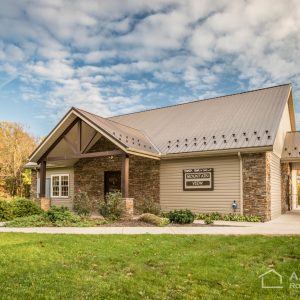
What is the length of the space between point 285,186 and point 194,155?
6763mm

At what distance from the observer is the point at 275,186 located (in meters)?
15.4

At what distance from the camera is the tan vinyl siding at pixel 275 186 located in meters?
14.5

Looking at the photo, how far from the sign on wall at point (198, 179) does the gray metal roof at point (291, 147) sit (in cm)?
429

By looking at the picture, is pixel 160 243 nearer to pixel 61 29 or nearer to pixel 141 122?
pixel 61 29

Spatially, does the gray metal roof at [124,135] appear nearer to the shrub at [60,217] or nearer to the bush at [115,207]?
the bush at [115,207]

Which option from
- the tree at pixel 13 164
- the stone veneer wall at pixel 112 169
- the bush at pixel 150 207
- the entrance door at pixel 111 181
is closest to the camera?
the bush at pixel 150 207

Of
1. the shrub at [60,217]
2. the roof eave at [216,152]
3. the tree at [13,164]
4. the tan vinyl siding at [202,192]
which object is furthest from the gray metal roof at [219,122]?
the tree at [13,164]

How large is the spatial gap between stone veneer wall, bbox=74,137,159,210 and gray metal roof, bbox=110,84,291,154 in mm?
1279

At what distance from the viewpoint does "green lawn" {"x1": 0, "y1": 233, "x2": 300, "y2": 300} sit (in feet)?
15.5

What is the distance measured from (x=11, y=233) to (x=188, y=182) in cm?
787

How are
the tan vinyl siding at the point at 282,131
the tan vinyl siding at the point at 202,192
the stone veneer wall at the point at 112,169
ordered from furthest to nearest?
1. the stone veneer wall at the point at 112,169
2. the tan vinyl siding at the point at 282,131
3. the tan vinyl siding at the point at 202,192

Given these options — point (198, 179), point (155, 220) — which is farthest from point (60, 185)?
point (155, 220)

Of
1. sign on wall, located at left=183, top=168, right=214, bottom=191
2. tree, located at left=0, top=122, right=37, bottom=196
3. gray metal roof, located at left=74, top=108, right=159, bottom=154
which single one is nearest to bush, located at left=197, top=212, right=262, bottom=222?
sign on wall, located at left=183, top=168, right=214, bottom=191

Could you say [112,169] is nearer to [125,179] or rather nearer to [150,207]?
[150,207]
